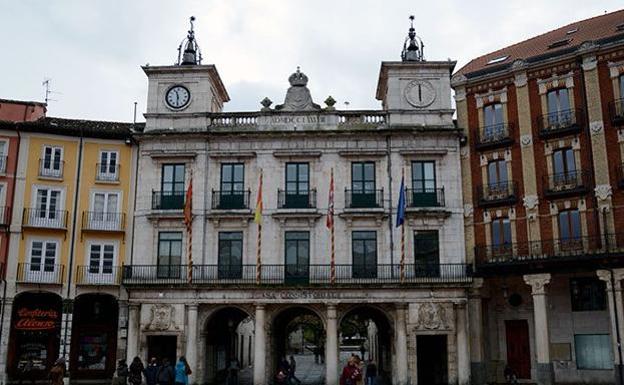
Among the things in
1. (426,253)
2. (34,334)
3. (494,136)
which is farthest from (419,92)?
(34,334)

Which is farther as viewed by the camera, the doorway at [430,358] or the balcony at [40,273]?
the doorway at [430,358]

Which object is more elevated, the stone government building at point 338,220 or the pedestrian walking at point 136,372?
the stone government building at point 338,220

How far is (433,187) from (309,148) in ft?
23.7

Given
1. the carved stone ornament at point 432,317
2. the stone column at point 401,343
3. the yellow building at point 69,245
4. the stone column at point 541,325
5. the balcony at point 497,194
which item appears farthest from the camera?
the yellow building at point 69,245

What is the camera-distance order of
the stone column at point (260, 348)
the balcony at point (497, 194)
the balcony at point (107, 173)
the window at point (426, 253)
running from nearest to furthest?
the stone column at point (260, 348) < the balcony at point (497, 194) < the window at point (426, 253) < the balcony at point (107, 173)

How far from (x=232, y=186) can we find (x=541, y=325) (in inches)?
701

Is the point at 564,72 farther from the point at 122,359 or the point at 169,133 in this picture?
the point at 122,359

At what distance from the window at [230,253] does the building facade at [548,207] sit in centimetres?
1246

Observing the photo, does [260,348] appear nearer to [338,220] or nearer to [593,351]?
[338,220]

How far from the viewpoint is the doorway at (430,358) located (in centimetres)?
3584

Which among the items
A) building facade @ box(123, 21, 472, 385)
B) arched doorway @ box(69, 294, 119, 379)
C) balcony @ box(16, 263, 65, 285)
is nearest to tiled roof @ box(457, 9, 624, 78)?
building facade @ box(123, 21, 472, 385)

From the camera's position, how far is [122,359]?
3503 cm

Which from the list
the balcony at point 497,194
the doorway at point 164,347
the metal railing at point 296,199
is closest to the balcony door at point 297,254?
the metal railing at point 296,199

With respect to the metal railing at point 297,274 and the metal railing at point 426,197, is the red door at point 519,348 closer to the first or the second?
the metal railing at point 297,274
